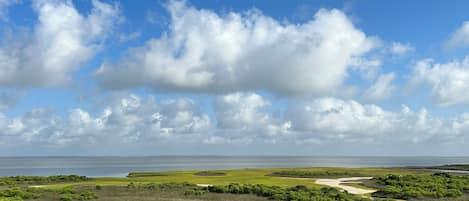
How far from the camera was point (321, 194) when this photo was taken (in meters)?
50.0

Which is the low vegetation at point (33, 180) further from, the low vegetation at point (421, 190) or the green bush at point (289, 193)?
the low vegetation at point (421, 190)

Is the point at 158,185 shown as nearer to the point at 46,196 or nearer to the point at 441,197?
the point at 46,196

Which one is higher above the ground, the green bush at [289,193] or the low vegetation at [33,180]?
the low vegetation at [33,180]

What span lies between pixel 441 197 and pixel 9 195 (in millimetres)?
47201

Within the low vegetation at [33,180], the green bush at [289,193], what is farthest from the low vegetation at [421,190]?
the low vegetation at [33,180]

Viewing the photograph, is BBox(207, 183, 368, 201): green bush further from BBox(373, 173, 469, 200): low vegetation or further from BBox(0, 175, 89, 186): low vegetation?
BBox(0, 175, 89, 186): low vegetation

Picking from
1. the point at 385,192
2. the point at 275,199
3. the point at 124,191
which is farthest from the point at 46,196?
the point at 385,192

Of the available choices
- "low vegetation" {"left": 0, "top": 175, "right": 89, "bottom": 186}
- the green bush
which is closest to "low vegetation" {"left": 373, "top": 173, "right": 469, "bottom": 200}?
the green bush

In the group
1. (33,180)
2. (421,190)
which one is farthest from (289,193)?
(33,180)

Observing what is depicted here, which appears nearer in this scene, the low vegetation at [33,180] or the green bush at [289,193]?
the green bush at [289,193]

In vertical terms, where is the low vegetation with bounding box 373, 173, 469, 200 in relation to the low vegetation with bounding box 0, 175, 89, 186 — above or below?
below

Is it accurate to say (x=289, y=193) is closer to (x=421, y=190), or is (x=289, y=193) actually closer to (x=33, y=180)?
(x=421, y=190)

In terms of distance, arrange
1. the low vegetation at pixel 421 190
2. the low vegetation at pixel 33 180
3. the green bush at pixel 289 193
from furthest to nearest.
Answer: the low vegetation at pixel 33 180 < the low vegetation at pixel 421 190 < the green bush at pixel 289 193

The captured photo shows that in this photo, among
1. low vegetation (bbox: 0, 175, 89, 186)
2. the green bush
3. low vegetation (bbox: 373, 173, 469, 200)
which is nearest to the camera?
the green bush
